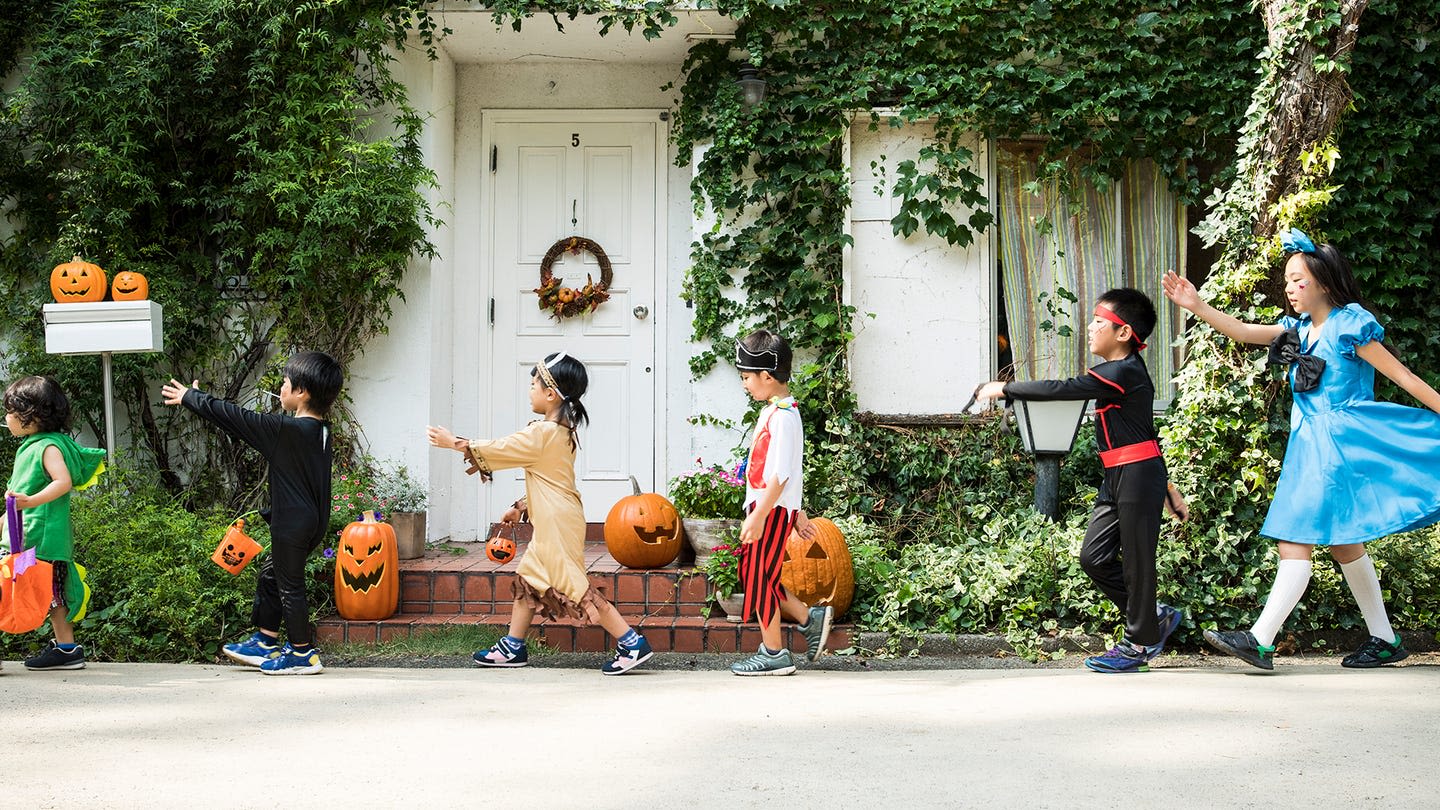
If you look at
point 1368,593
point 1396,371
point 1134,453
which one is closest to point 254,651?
point 1134,453

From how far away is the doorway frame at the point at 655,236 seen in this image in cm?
747

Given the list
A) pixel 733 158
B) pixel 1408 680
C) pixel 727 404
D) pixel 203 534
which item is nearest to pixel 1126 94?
pixel 733 158

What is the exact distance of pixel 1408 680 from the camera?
452cm

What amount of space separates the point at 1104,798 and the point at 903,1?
5.29m

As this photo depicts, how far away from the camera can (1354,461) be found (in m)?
4.52

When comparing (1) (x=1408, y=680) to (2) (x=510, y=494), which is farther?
(2) (x=510, y=494)

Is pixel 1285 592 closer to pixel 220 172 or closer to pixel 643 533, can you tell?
pixel 643 533

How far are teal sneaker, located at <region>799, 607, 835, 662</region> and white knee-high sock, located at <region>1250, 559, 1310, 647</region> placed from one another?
1.75 meters

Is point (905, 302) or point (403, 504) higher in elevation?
point (905, 302)

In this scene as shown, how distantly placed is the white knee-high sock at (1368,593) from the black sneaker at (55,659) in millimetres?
5402

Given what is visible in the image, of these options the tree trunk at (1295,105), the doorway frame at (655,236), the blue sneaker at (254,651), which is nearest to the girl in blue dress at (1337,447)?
the tree trunk at (1295,105)

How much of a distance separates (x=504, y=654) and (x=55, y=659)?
6.36ft

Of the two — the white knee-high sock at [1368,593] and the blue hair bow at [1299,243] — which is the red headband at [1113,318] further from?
the white knee-high sock at [1368,593]

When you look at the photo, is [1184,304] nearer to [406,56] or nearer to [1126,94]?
[1126,94]
